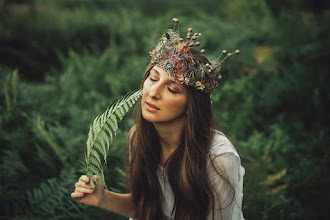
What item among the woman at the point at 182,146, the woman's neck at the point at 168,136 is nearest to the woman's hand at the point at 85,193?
the woman at the point at 182,146

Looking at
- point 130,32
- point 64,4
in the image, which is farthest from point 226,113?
point 64,4

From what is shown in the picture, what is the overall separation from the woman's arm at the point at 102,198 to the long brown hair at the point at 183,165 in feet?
0.25

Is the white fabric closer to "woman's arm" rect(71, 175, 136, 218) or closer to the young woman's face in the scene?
the young woman's face

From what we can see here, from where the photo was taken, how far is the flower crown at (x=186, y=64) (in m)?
1.88

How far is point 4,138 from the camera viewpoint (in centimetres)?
328

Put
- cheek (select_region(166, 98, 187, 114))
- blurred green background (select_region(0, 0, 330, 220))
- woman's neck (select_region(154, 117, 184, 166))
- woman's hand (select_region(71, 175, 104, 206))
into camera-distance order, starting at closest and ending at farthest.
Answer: woman's hand (select_region(71, 175, 104, 206)), cheek (select_region(166, 98, 187, 114)), woman's neck (select_region(154, 117, 184, 166)), blurred green background (select_region(0, 0, 330, 220))

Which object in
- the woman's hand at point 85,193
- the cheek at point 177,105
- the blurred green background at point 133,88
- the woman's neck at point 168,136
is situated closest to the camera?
the woman's hand at point 85,193

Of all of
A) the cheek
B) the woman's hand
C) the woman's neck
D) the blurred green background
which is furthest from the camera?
the blurred green background

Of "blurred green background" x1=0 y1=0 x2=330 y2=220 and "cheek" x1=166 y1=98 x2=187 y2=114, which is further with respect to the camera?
"blurred green background" x1=0 y1=0 x2=330 y2=220

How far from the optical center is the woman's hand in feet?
5.84

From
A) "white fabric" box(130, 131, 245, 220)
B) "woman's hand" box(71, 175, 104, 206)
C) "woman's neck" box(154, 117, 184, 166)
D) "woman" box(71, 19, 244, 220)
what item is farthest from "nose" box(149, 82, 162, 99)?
"woman's hand" box(71, 175, 104, 206)

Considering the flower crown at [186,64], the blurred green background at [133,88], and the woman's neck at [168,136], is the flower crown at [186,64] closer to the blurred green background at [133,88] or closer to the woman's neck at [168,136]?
the woman's neck at [168,136]

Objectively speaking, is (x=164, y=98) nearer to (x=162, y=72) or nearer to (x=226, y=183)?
(x=162, y=72)

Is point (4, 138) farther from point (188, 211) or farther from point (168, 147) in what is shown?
point (188, 211)
